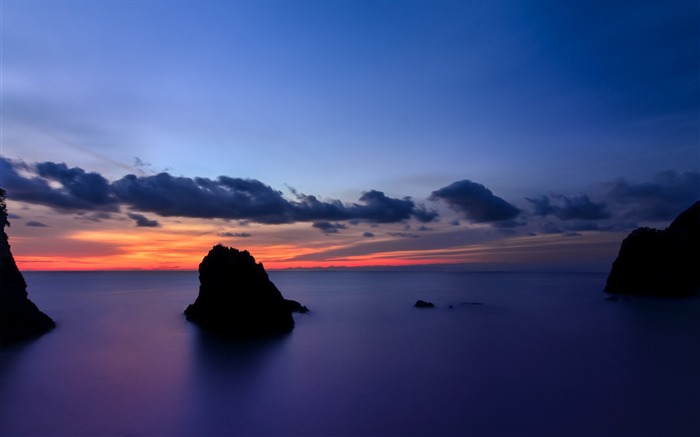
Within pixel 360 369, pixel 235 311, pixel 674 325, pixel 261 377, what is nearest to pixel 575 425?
pixel 360 369

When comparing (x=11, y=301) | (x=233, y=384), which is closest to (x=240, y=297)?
(x=233, y=384)

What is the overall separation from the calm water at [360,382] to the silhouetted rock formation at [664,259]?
74.5 feet

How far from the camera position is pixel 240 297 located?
86.0 feet

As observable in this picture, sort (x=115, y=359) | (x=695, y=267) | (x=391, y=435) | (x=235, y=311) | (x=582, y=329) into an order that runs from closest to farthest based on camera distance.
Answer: (x=391, y=435), (x=115, y=359), (x=235, y=311), (x=582, y=329), (x=695, y=267)

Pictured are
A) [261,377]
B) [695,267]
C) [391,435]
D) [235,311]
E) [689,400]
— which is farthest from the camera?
[695,267]

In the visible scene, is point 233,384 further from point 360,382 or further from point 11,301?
point 11,301

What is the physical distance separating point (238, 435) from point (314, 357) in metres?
9.77

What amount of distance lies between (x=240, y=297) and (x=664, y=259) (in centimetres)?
5228

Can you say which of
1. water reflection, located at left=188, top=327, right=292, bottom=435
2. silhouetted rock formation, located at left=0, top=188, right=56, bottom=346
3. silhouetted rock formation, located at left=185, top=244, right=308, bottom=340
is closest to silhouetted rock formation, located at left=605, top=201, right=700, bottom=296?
silhouetted rock formation, located at left=185, top=244, right=308, bottom=340

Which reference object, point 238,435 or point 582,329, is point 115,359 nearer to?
point 238,435

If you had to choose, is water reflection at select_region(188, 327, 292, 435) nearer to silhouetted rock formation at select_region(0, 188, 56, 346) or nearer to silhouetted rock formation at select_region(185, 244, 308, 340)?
silhouetted rock formation at select_region(185, 244, 308, 340)

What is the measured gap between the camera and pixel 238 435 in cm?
1157

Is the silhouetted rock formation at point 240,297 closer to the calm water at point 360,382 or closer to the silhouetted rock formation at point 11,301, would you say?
the calm water at point 360,382

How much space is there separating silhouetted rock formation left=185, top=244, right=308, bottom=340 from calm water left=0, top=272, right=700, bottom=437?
6.53ft
